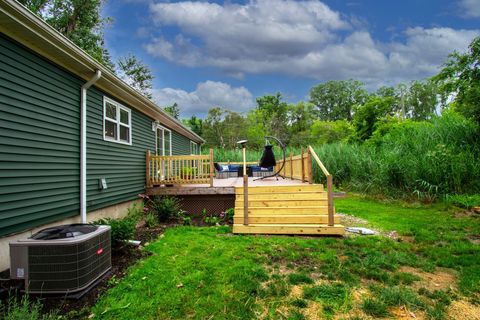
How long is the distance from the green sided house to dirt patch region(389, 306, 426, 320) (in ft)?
13.7

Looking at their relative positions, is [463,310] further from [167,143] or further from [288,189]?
[167,143]

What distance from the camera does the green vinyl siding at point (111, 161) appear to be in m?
5.20

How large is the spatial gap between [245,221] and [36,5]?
55.1 feet

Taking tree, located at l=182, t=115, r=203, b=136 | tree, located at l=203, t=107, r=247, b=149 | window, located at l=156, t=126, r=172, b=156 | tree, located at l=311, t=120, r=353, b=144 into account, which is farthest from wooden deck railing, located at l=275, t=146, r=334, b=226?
tree, located at l=311, t=120, r=353, b=144

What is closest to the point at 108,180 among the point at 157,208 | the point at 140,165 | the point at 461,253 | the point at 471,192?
the point at 157,208

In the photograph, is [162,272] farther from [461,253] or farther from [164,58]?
[164,58]

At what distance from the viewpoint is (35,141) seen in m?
3.78

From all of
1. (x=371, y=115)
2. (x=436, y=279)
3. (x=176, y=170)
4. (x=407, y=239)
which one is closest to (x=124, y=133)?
(x=176, y=170)

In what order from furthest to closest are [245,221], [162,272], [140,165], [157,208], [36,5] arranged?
[36,5] < [140,165] < [157,208] < [245,221] < [162,272]

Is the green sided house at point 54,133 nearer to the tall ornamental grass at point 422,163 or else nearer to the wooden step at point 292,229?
the wooden step at point 292,229

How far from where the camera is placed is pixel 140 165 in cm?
742

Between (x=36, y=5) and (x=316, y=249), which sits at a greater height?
(x=36, y=5)

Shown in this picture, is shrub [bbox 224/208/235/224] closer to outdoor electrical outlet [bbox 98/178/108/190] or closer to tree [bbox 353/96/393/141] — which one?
outdoor electrical outlet [bbox 98/178/108/190]

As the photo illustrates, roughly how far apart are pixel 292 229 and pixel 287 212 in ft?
1.50
